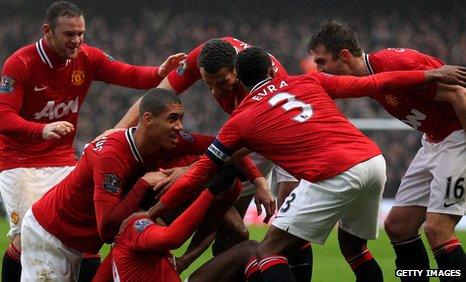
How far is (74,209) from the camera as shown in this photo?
701 centimetres

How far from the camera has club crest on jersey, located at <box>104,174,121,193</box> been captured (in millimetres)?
6570

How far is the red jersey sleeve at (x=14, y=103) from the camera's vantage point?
7.69m

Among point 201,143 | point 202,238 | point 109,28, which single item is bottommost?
point 109,28

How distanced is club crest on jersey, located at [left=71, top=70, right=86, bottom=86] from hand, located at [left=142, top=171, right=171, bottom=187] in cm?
165

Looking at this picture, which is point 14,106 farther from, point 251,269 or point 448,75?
point 448,75

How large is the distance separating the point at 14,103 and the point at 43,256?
4.37ft

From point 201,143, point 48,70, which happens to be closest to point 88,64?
point 48,70

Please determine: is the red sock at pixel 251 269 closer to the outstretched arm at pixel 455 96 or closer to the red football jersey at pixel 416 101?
the red football jersey at pixel 416 101

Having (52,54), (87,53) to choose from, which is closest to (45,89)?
(52,54)

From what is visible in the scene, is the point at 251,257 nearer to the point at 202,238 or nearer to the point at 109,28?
the point at 202,238

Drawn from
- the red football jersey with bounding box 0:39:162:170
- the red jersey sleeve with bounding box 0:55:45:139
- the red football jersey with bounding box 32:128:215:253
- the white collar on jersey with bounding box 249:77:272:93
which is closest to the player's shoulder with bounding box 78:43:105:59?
the red football jersey with bounding box 0:39:162:170

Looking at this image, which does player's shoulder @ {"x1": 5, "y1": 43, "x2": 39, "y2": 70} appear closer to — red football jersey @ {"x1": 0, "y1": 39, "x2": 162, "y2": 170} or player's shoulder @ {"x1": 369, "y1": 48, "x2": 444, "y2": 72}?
red football jersey @ {"x1": 0, "y1": 39, "x2": 162, "y2": 170}

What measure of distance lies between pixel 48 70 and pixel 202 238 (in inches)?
73.1

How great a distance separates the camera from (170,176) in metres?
6.87
